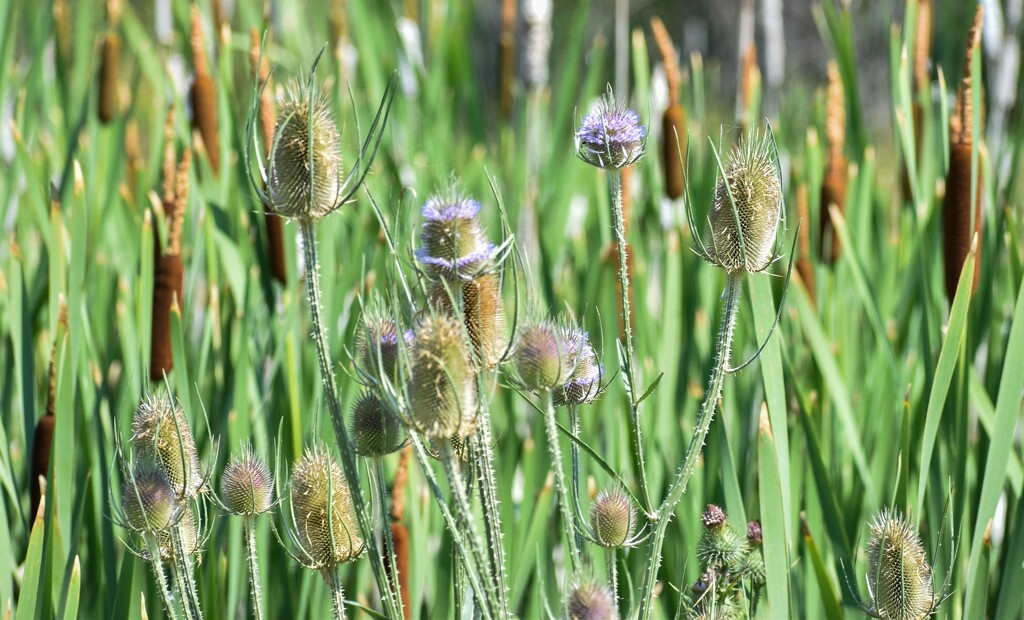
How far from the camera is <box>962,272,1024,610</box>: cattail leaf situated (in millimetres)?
978

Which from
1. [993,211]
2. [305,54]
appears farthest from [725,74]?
[993,211]

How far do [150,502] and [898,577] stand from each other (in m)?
0.58

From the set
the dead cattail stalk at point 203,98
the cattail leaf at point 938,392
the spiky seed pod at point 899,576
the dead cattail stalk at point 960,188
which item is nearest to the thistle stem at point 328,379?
the spiky seed pod at point 899,576

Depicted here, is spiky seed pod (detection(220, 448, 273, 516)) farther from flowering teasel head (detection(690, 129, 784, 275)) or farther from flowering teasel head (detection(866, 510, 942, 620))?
flowering teasel head (detection(866, 510, 942, 620))

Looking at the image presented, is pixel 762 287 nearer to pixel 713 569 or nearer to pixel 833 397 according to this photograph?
pixel 713 569

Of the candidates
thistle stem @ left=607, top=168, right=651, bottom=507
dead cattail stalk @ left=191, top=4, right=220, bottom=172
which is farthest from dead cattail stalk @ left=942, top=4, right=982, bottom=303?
dead cattail stalk @ left=191, top=4, right=220, bottom=172

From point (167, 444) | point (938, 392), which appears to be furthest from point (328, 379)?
point (938, 392)

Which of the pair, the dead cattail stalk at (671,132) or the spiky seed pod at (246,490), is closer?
the spiky seed pod at (246,490)

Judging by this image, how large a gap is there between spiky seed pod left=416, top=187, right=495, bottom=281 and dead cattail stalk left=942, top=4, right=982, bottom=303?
29.5 inches

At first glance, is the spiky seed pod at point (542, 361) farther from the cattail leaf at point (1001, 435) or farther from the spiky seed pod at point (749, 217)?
the cattail leaf at point (1001, 435)

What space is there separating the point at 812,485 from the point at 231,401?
0.74 metres

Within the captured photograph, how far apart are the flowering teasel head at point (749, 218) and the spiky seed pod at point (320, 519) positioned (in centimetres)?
33

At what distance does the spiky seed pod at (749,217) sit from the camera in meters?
0.72

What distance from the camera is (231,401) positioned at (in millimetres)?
1285
